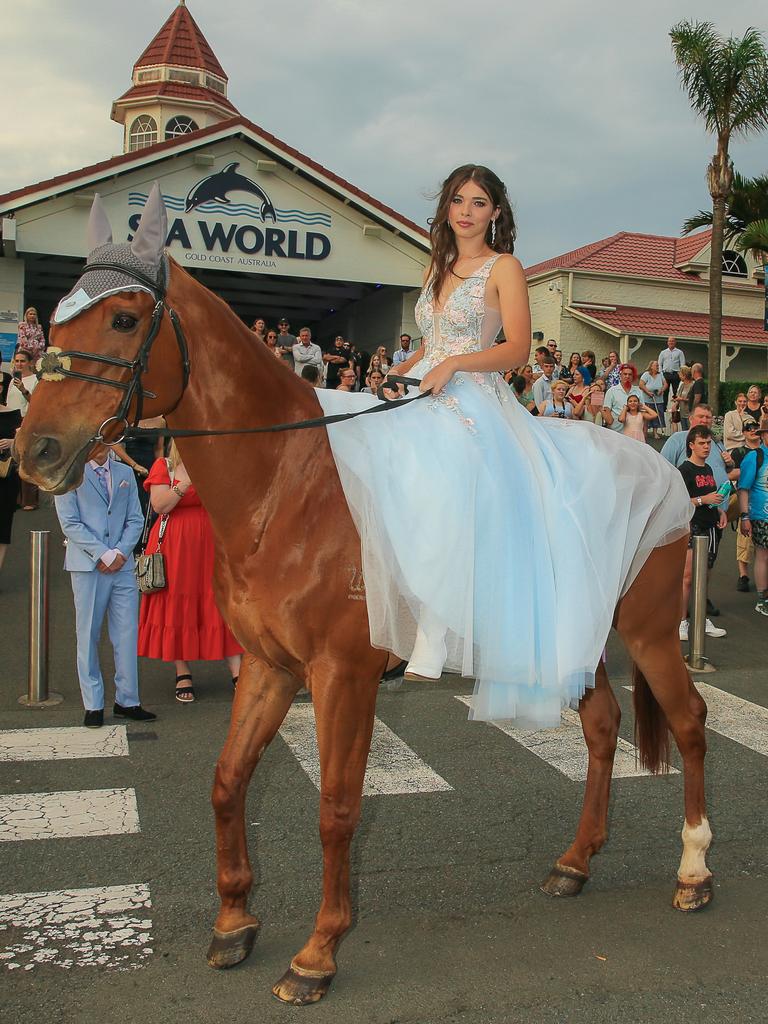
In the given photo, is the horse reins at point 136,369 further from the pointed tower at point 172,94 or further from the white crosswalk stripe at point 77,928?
the pointed tower at point 172,94

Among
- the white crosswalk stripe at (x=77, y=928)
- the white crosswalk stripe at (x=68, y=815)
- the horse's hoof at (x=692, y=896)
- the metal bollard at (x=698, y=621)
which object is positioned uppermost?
the metal bollard at (x=698, y=621)

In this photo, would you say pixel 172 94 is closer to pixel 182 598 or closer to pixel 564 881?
pixel 182 598

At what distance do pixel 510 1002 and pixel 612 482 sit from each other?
6.78 feet

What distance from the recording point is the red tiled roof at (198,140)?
840 inches

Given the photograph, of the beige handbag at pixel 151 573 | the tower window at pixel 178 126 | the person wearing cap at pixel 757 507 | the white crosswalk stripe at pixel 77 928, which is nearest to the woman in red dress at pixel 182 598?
the beige handbag at pixel 151 573

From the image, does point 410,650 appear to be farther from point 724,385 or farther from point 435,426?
point 724,385

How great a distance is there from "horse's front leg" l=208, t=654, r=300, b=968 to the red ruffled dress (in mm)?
3952

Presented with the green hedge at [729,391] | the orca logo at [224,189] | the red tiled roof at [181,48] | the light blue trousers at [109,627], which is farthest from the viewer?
the red tiled roof at [181,48]

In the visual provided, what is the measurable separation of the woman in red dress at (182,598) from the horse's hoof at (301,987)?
173 inches

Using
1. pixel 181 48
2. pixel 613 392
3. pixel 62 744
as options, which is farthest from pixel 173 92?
pixel 62 744

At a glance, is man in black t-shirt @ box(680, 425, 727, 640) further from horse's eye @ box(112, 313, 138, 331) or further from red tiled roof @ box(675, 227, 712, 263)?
red tiled roof @ box(675, 227, 712, 263)

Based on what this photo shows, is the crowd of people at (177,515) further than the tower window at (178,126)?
No

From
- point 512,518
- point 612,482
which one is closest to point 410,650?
point 512,518

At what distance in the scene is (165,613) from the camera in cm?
785
